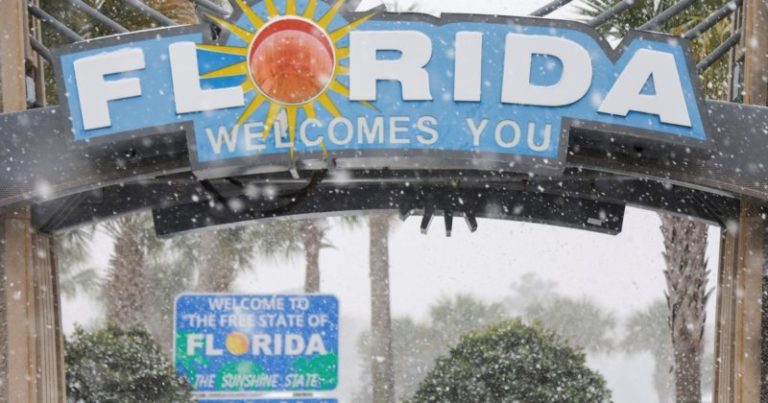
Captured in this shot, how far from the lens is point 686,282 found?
17172 millimetres

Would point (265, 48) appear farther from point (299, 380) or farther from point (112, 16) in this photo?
point (112, 16)

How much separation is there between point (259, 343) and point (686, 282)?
29.2 ft

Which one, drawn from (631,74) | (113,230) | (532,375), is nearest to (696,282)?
(532,375)

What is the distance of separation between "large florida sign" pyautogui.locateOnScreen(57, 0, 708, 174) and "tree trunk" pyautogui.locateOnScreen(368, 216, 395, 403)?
65.0ft

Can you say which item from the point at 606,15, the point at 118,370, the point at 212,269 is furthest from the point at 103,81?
the point at 212,269

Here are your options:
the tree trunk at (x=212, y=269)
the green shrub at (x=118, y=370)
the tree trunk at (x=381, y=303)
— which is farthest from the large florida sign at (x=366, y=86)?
the tree trunk at (x=381, y=303)

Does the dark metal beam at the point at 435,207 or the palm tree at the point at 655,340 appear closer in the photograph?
the dark metal beam at the point at 435,207

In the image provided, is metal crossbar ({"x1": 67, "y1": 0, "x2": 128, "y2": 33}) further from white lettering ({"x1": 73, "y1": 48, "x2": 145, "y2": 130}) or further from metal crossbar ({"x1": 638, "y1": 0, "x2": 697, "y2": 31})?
metal crossbar ({"x1": 638, "y1": 0, "x2": 697, "y2": 31})

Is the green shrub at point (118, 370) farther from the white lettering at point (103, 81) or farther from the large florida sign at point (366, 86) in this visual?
the large florida sign at point (366, 86)

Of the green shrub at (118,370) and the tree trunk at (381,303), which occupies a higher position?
the tree trunk at (381,303)

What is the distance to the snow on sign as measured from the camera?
9852 millimetres

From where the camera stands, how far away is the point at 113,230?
25922 millimetres

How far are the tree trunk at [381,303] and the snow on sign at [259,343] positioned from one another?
17.6m

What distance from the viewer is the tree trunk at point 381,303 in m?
28.1
